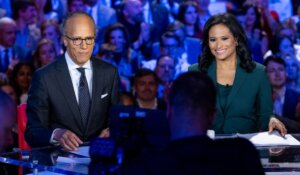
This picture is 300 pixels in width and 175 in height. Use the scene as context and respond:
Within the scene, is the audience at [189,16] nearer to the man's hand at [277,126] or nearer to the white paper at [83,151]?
the man's hand at [277,126]

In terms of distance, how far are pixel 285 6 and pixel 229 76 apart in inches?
129

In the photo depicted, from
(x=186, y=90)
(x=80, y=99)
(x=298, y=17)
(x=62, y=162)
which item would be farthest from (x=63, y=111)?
(x=298, y=17)

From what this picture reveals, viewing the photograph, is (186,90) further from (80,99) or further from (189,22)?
(189,22)

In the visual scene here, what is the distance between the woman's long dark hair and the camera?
338cm

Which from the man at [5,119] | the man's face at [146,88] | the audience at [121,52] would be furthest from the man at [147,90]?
the man at [5,119]

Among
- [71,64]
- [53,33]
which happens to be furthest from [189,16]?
[71,64]

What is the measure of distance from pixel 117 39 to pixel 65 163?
3421 mm

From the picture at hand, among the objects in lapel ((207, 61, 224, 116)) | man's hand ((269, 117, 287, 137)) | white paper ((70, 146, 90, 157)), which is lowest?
white paper ((70, 146, 90, 157))

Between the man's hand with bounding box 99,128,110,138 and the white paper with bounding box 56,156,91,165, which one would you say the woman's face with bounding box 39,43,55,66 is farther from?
the white paper with bounding box 56,156,91,165

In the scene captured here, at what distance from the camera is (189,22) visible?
250 inches

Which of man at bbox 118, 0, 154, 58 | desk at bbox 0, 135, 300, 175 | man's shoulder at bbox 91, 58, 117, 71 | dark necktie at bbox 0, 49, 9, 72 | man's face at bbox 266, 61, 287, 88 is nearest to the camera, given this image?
desk at bbox 0, 135, 300, 175

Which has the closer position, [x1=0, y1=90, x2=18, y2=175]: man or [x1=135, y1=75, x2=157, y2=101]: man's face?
[x1=0, y1=90, x2=18, y2=175]: man

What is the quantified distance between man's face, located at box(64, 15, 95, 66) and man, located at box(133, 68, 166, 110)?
227cm

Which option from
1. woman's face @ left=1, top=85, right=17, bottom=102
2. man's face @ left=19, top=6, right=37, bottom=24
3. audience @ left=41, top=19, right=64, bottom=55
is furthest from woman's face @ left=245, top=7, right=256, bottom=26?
woman's face @ left=1, top=85, right=17, bottom=102
